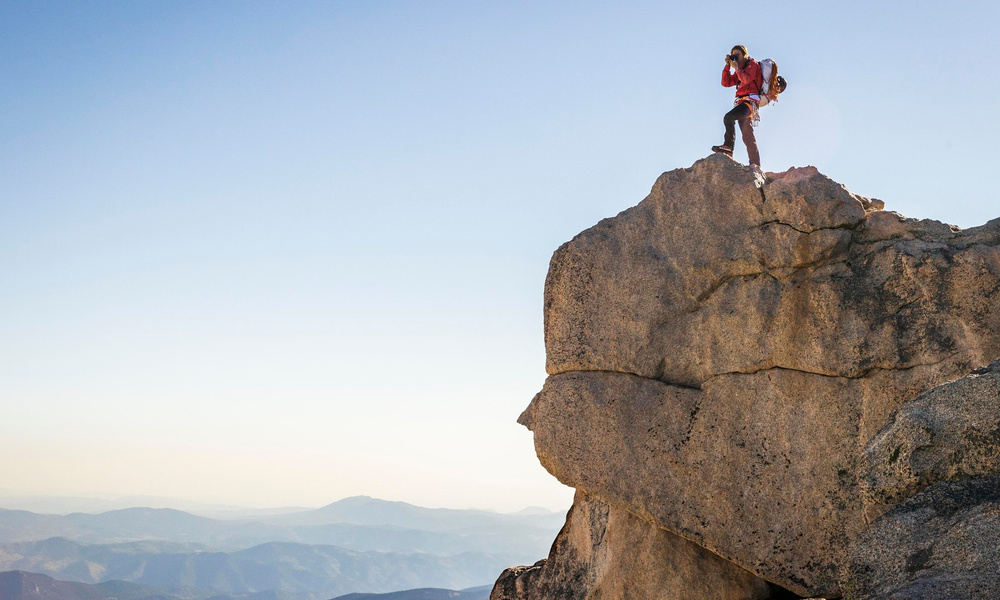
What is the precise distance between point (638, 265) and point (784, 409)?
152 inches

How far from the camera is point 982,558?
7441 mm

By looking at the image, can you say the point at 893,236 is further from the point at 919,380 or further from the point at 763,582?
the point at 763,582

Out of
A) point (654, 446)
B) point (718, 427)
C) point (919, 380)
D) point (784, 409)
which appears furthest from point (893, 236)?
point (654, 446)

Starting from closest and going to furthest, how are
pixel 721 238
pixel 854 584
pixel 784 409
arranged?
pixel 854 584 < pixel 784 409 < pixel 721 238

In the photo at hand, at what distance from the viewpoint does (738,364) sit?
1519 cm

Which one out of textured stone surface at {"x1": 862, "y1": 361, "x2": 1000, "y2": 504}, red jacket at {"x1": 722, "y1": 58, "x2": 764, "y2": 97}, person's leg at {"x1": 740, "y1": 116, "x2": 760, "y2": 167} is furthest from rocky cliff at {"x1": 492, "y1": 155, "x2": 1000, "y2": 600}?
textured stone surface at {"x1": 862, "y1": 361, "x2": 1000, "y2": 504}

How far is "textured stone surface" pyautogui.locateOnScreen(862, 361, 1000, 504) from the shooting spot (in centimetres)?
847

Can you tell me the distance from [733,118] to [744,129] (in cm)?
33

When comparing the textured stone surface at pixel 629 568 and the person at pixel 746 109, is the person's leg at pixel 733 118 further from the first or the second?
the textured stone surface at pixel 629 568

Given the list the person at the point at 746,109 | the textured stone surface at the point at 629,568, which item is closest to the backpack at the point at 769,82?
the person at the point at 746,109

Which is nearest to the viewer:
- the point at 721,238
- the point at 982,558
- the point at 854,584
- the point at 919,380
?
the point at 982,558

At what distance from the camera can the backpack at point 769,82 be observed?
17453mm

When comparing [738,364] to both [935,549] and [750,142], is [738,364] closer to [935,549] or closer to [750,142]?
[750,142]

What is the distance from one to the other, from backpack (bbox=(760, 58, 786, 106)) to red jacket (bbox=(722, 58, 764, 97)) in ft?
0.27
